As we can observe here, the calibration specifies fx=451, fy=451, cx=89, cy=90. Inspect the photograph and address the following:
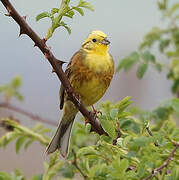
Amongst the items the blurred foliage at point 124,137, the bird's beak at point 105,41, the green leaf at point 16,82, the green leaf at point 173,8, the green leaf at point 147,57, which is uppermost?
the green leaf at point 173,8

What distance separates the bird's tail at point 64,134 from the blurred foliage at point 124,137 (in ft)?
0.14

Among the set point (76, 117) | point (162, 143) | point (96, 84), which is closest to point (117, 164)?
point (162, 143)

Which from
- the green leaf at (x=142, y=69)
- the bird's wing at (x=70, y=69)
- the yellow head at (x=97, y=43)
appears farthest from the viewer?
the yellow head at (x=97, y=43)

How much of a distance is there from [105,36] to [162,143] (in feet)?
4.60

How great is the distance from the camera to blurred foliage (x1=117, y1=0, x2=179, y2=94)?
85.8 inches

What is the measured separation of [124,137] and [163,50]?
979mm

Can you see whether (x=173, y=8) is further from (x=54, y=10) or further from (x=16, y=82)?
(x=54, y=10)

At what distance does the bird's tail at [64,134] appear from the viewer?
1.90 m

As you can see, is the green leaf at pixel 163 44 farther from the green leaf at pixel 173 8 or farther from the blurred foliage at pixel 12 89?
the blurred foliage at pixel 12 89

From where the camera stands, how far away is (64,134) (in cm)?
223

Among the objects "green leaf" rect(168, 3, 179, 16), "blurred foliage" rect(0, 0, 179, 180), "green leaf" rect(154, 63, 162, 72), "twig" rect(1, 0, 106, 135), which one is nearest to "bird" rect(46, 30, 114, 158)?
"blurred foliage" rect(0, 0, 179, 180)

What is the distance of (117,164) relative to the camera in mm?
1163

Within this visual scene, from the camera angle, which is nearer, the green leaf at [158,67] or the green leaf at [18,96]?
the green leaf at [158,67]

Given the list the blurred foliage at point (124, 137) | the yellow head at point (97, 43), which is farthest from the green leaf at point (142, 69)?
the yellow head at point (97, 43)
